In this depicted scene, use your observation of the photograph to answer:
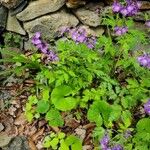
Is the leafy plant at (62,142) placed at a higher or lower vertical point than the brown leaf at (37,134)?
higher

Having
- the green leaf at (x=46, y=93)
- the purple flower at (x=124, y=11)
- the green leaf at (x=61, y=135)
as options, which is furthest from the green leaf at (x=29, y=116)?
the purple flower at (x=124, y=11)

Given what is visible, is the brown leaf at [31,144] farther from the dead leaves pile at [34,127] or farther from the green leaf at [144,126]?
the green leaf at [144,126]

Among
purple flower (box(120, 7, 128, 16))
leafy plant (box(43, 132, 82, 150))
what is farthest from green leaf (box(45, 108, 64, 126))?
purple flower (box(120, 7, 128, 16))

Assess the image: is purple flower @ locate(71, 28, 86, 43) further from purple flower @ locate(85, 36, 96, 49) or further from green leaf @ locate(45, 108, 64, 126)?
green leaf @ locate(45, 108, 64, 126)

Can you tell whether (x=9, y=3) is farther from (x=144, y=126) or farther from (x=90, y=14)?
(x=144, y=126)

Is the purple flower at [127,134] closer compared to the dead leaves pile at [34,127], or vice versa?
the purple flower at [127,134]

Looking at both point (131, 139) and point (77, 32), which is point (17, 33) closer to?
point (77, 32)
